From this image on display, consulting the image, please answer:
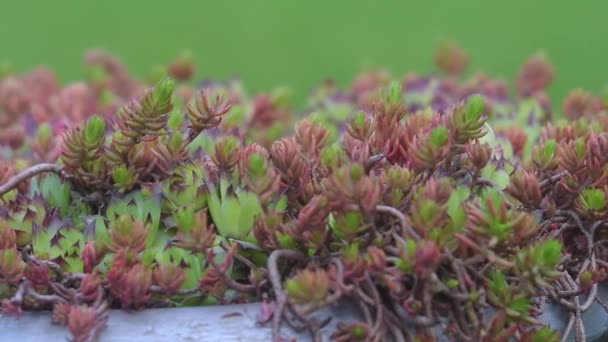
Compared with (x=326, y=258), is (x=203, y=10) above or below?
above

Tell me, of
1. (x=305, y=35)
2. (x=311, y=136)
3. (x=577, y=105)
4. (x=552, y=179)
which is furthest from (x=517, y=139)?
(x=305, y=35)

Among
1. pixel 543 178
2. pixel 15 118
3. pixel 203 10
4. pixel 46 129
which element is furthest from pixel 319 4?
pixel 543 178

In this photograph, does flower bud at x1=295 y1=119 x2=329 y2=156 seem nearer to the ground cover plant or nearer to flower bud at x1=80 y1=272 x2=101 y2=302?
the ground cover plant

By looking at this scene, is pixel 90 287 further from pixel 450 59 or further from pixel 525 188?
pixel 450 59

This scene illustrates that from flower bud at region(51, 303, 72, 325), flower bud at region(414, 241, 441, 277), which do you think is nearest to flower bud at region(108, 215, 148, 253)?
flower bud at region(51, 303, 72, 325)

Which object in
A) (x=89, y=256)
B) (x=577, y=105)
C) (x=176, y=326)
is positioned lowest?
(x=176, y=326)

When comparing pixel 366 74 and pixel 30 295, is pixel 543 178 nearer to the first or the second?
pixel 30 295

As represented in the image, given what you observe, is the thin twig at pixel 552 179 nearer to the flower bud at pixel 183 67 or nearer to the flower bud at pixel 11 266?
the flower bud at pixel 11 266
